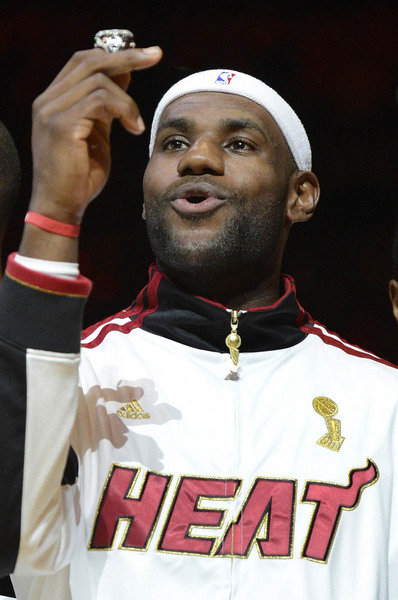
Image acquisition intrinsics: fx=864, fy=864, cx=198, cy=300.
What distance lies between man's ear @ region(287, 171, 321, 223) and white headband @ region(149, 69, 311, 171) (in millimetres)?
28

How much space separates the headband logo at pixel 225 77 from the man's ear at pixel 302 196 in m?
0.28

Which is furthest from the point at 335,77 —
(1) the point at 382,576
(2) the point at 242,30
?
(1) the point at 382,576

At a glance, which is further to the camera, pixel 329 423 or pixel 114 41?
pixel 329 423

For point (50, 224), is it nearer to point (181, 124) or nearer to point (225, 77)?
point (181, 124)

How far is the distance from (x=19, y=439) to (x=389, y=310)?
90.2 inches

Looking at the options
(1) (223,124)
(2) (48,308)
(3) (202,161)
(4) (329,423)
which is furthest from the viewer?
(1) (223,124)

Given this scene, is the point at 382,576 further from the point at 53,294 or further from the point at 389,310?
the point at 389,310

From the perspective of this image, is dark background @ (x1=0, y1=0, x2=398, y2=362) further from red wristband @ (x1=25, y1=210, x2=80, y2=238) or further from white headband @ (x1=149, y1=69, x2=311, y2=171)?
red wristband @ (x1=25, y1=210, x2=80, y2=238)

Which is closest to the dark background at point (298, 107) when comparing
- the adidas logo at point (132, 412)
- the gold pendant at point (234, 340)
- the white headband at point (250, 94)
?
the white headband at point (250, 94)

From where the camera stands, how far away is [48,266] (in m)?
1.27

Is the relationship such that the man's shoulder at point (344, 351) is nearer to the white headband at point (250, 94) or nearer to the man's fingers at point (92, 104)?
the white headband at point (250, 94)

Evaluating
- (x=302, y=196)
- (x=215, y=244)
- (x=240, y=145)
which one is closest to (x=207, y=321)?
(x=215, y=244)

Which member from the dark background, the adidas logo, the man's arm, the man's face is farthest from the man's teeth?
the dark background

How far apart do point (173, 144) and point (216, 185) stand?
20 centimetres
